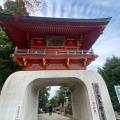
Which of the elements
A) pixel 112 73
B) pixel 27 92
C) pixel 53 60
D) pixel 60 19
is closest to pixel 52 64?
pixel 53 60

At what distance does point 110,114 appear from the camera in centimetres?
660

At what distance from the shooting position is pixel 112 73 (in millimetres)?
20625

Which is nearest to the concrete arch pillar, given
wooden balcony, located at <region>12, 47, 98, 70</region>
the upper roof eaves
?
wooden balcony, located at <region>12, 47, 98, 70</region>

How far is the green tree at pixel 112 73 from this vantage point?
20.0m

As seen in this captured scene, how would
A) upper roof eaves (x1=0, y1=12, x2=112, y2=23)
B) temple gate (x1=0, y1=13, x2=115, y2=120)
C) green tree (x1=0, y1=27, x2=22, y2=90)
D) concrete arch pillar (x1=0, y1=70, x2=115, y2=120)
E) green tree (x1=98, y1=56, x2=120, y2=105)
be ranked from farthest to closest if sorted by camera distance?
1. green tree (x1=98, y1=56, x2=120, y2=105)
2. green tree (x1=0, y1=27, x2=22, y2=90)
3. upper roof eaves (x1=0, y1=12, x2=112, y2=23)
4. temple gate (x1=0, y1=13, x2=115, y2=120)
5. concrete arch pillar (x1=0, y1=70, x2=115, y2=120)

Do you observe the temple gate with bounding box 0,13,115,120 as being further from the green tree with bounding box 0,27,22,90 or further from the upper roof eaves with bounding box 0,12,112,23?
the green tree with bounding box 0,27,22,90

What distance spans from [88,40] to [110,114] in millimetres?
6584

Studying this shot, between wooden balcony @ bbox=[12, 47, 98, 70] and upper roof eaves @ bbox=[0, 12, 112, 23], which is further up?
upper roof eaves @ bbox=[0, 12, 112, 23]

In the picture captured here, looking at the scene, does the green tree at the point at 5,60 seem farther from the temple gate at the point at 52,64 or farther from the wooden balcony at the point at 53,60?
the wooden balcony at the point at 53,60

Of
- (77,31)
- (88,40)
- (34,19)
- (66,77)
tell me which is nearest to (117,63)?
(88,40)

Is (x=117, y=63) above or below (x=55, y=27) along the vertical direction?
above

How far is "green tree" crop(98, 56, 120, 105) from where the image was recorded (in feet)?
65.6

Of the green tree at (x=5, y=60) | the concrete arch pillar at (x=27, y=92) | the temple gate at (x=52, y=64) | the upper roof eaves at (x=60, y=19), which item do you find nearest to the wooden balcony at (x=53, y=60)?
the temple gate at (x=52, y=64)

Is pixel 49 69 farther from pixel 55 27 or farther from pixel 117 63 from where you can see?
pixel 117 63
